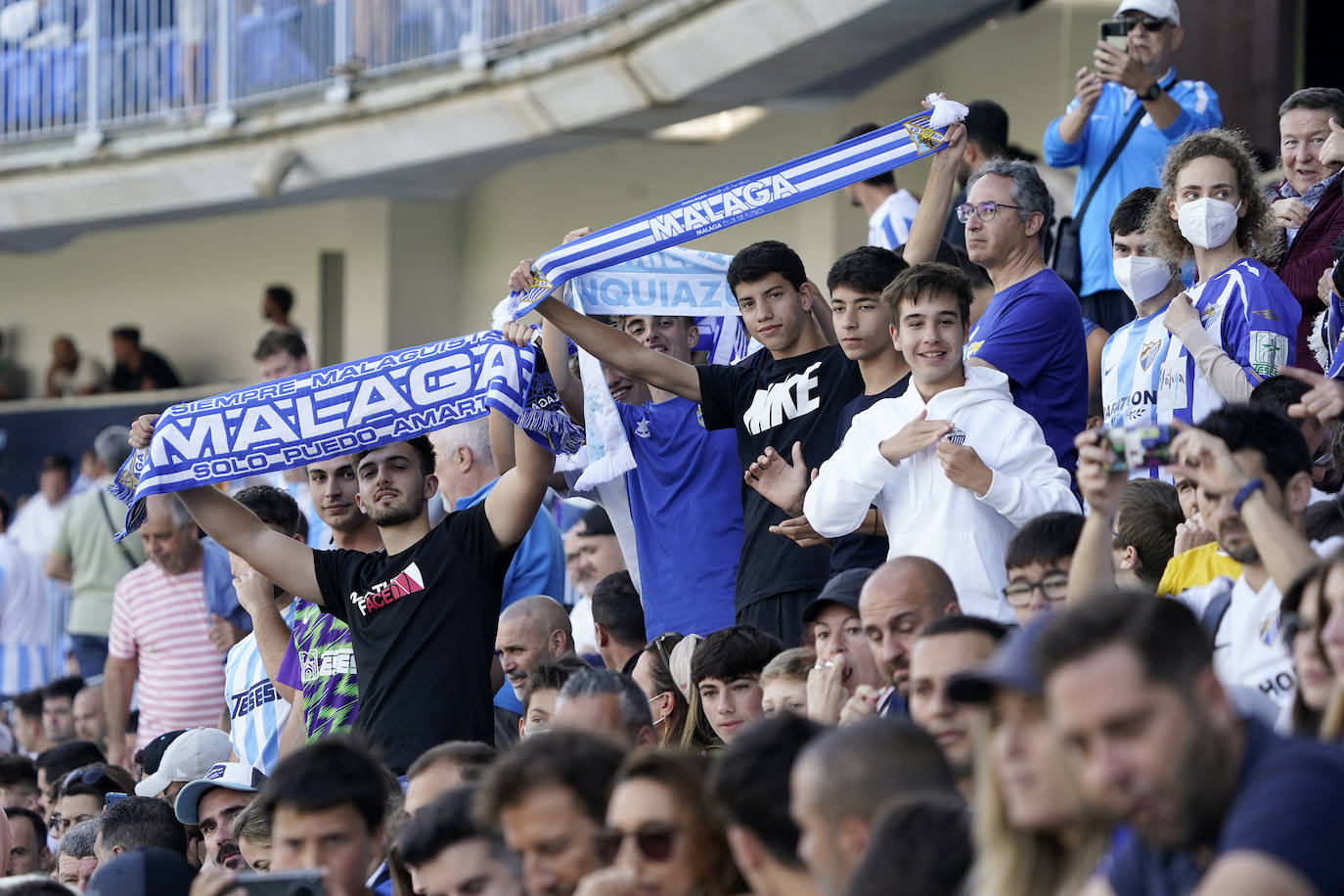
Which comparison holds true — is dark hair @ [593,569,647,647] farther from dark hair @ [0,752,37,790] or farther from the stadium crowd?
dark hair @ [0,752,37,790]

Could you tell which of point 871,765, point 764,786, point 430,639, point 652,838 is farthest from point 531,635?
point 871,765

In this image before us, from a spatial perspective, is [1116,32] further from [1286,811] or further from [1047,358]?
[1286,811]

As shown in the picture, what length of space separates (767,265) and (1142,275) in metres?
1.38

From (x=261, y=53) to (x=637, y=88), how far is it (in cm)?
430

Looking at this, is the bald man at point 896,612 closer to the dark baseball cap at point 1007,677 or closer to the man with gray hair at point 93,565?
the dark baseball cap at point 1007,677

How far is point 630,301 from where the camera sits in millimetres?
6723

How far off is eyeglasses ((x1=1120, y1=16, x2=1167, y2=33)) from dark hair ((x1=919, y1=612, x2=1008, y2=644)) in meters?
4.07

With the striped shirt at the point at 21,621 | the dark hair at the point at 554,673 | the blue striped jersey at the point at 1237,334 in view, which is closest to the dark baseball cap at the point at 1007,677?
the dark hair at the point at 554,673

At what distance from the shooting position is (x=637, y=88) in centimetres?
1224

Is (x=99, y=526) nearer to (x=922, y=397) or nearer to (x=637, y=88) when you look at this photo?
(x=637, y=88)

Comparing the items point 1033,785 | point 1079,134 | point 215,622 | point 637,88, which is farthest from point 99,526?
point 1033,785

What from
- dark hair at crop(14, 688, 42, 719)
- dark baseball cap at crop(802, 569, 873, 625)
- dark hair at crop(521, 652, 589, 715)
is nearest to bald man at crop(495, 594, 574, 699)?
dark hair at crop(521, 652, 589, 715)

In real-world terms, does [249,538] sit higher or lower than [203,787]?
higher

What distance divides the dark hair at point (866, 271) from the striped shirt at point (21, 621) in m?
8.18
